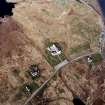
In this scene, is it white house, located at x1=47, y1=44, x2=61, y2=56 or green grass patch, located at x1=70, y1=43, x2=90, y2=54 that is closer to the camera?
white house, located at x1=47, y1=44, x2=61, y2=56

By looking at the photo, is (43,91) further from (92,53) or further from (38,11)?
(38,11)

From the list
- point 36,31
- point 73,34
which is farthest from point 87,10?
point 36,31

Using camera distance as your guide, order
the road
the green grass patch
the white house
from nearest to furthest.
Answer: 1. the road
2. the white house
3. the green grass patch

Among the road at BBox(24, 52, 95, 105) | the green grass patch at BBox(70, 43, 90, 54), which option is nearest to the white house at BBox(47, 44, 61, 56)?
the road at BBox(24, 52, 95, 105)

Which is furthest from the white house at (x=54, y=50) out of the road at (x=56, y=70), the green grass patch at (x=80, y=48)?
the green grass patch at (x=80, y=48)

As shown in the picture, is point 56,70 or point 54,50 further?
point 54,50

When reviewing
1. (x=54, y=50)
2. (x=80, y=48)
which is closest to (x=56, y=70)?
(x=54, y=50)

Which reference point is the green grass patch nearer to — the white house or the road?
the road

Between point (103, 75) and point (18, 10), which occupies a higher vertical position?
point (18, 10)

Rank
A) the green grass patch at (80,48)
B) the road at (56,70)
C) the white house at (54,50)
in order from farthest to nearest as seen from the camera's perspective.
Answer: the green grass patch at (80,48), the white house at (54,50), the road at (56,70)

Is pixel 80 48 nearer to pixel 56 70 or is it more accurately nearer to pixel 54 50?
pixel 54 50

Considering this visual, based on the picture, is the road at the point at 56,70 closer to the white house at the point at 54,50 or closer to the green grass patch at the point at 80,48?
the green grass patch at the point at 80,48
